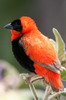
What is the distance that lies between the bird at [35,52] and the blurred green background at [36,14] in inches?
170

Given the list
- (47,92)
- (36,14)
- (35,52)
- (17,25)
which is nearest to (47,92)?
(47,92)

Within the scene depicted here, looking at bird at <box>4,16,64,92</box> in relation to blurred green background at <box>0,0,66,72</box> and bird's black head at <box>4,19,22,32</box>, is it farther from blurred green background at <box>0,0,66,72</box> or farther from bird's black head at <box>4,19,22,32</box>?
blurred green background at <box>0,0,66,72</box>

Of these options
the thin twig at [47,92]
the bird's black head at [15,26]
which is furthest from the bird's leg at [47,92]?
the bird's black head at [15,26]

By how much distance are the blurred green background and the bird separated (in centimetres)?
432

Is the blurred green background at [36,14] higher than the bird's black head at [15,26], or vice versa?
the bird's black head at [15,26]

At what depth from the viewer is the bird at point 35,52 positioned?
1.89 m

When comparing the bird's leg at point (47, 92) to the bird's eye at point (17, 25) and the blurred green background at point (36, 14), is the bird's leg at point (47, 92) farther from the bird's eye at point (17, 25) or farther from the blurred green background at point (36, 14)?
the blurred green background at point (36, 14)

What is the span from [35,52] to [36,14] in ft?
21.1

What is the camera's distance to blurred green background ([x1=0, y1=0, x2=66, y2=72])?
7.05m

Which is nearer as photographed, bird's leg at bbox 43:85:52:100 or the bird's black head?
bird's leg at bbox 43:85:52:100

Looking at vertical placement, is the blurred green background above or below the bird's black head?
below

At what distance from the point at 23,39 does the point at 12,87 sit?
0.58 metres

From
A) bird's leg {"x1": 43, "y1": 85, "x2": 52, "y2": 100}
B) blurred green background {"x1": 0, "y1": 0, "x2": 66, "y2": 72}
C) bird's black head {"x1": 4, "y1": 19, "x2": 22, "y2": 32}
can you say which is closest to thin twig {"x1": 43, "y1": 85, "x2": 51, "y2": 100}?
bird's leg {"x1": 43, "y1": 85, "x2": 52, "y2": 100}

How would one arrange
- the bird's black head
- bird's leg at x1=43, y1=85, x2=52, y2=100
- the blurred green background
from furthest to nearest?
the blurred green background, the bird's black head, bird's leg at x1=43, y1=85, x2=52, y2=100
